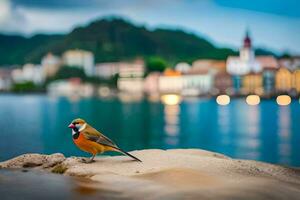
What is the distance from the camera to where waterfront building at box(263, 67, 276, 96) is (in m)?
38.0

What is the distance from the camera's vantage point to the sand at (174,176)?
2.24 meters

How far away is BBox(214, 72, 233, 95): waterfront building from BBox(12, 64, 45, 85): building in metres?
13.7

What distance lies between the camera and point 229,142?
10.8 metres

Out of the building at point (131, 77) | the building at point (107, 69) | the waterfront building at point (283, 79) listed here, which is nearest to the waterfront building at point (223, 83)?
the waterfront building at point (283, 79)

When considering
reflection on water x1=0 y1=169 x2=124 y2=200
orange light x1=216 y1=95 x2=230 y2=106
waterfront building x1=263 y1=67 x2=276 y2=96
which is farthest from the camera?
orange light x1=216 y1=95 x2=230 y2=106

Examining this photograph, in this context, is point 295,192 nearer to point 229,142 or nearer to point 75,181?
point 75,181

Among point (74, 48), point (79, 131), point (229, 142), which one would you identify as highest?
point (74, 48)

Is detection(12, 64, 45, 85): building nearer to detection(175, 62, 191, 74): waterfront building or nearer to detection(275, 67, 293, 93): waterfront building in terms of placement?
detection(175, 62, 191, 74): waterfront building

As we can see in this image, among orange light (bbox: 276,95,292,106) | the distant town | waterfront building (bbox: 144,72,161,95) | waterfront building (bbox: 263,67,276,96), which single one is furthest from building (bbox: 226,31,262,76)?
waterfront building (bbox: 144,72,161,95)

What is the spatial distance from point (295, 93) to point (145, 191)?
125ft

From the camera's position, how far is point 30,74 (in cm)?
4200

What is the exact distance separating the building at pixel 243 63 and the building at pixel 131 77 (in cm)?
659

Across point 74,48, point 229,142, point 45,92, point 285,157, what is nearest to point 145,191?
point 285,157

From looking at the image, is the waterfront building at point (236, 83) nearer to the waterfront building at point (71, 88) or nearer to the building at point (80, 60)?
the waterfront building at point (71, 88)
